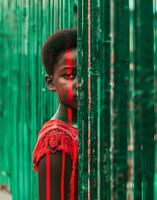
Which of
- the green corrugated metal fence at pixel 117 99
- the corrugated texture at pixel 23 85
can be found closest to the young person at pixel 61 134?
the green corrugated metal fence at pixel 117 99

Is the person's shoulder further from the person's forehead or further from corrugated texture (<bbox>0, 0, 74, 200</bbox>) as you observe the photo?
corrugated texture (<bbox>0, 0, 74, 200</bbox>)

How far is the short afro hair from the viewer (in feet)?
8.02

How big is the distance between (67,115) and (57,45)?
280 millimetres

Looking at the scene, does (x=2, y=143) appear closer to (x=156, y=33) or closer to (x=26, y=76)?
(x=26, y=76)

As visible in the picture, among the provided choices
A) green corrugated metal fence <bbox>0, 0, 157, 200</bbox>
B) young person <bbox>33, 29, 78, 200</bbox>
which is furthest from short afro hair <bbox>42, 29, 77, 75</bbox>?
green corrugated metal fence <bbox>0, 0, 157, 200</bbox>

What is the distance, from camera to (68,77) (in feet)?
8.03

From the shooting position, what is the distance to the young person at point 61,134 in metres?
2.29

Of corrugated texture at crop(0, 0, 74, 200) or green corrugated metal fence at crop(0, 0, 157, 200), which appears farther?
corrugated texture at crop(0, 0, 74, 200)

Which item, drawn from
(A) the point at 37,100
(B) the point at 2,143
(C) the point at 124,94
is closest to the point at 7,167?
(B) the point at 2,143

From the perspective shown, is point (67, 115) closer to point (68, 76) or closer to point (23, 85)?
point (68, 76)

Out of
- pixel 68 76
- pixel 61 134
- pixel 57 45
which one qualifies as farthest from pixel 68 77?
pixel 61 134

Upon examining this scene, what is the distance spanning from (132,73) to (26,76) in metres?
1.53

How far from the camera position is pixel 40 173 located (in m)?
2.35

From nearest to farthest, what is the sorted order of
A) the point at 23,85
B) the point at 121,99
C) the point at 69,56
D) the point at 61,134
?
the point at 121,99 < the point at 61,134 < the point at 69,56 < the point at 23,85
